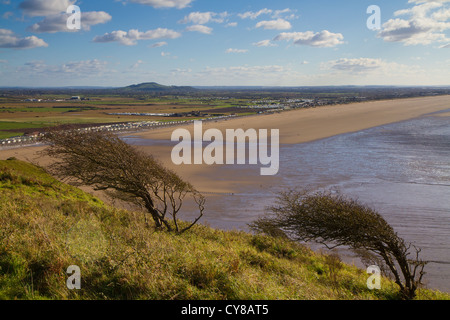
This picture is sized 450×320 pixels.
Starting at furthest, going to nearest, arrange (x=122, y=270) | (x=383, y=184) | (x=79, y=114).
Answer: (x=79, y=114) < (x=383, y=184) < (x=122, y=270)

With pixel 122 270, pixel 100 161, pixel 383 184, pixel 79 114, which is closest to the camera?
pixel 122 270

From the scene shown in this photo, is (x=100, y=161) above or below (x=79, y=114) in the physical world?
below

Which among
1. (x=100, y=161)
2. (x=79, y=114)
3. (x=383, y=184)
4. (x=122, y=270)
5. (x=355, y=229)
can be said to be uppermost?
(x=79, y=114)

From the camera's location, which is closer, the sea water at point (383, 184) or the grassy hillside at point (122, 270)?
the grassy hillside at point (122, 270)

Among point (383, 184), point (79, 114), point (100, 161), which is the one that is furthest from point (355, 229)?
point (79, 114)

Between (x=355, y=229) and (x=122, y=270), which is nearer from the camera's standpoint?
(x=122, y=270)

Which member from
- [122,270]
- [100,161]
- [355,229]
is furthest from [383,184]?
[122,270]

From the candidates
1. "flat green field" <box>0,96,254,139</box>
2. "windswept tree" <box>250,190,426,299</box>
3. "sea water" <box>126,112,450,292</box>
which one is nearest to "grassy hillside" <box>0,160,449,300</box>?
"windswept tree" <box>250,190,426,299</box>

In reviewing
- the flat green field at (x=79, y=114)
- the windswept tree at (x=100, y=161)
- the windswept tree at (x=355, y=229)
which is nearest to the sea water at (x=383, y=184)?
the windswept tree at (x=355, y=229)

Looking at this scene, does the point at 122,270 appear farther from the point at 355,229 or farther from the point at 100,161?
the point at 355,229

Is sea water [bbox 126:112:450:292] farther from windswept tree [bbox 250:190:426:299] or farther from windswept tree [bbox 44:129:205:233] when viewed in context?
windswept tree [bbox 44:129:205:233]

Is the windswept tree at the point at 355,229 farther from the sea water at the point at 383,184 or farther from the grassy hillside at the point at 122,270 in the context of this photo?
the sea water at the point at 383,184
